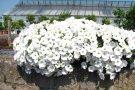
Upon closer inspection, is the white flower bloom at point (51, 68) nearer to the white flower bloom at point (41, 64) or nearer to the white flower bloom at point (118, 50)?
the white flower bloom at point (41, 64)

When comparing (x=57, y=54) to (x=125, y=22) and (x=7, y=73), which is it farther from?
(x=125, y=22)

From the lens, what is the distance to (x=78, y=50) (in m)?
2.31

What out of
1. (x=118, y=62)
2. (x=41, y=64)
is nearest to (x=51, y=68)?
(x=41, y=64)

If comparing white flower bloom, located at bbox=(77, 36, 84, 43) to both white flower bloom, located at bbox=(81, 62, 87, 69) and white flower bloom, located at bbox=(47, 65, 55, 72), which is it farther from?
white flower bloom, located at bbox=(47, 65, 55, 72)

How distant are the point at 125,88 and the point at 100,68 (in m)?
0.45

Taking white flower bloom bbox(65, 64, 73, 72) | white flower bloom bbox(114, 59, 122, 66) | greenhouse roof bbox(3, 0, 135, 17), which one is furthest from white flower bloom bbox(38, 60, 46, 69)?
greenhouse roof bbox(3, 0, 135, 17)

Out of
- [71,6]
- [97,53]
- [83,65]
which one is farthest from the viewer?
[71,6]

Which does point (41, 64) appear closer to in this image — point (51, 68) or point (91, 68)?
point (51, 68)

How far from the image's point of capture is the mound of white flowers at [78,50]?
229 centimetres

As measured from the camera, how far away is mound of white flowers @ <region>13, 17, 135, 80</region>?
2289 millimetres

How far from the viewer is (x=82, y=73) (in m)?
2.46

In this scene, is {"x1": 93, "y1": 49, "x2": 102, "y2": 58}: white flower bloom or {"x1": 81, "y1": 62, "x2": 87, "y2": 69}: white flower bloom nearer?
{"x1": 93, "y1": 49, "x2": 102, "y2": 58}: white flower bloom

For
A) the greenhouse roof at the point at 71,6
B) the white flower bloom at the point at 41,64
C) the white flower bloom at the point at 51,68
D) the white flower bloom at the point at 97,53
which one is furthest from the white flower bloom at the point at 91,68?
the greenhouse roof at the point at 71,6

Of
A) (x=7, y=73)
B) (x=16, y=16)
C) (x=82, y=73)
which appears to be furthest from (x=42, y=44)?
(x=16, y=16)
